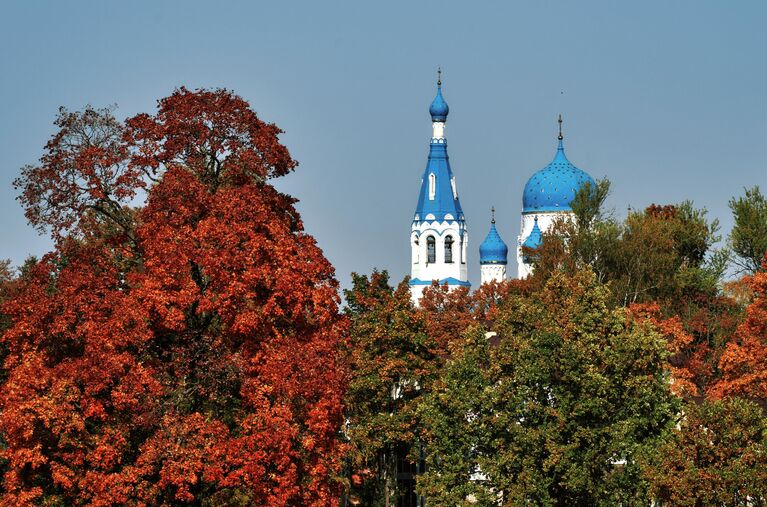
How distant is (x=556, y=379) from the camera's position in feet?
177

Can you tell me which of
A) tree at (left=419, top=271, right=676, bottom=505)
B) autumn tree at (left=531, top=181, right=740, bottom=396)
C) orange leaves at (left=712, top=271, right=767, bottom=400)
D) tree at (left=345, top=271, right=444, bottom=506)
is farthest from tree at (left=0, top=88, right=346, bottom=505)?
autumn tree at (left=531, top=181, right=740, bottom=396)

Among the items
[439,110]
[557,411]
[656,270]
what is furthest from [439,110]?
[557,411]

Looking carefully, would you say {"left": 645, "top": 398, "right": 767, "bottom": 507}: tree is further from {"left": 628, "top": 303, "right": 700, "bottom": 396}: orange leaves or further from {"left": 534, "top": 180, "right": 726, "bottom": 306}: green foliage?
{"left": 534, "top": 180, "right": 726, "bottom": 306}: green foliage

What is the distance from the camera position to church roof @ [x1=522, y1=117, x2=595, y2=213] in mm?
148375

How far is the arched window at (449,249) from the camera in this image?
512ft

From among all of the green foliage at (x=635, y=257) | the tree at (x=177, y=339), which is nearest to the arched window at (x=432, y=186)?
the green foliage at (x=635, y=257)

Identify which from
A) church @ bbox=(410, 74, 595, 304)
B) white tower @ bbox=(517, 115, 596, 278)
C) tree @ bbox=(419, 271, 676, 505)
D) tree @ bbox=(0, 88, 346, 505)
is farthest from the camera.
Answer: church @ bbox=(410, 74, 595, 304)

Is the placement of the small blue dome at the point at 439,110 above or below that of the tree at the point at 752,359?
above

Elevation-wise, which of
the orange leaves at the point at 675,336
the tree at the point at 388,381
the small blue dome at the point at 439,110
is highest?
A: the small blue dome at the point at 439,110

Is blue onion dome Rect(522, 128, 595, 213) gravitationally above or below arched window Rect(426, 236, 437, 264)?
above

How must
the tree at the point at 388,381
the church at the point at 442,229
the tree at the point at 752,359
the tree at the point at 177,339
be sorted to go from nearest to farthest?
the tree at the point at 177,339 → the tree at the point at 388,381 → the tree at the point at 752,359 → the church at the point at 442,229

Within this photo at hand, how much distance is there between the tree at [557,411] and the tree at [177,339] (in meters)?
6.40

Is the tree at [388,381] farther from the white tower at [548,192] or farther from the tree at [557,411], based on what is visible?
the white tower at [548,192]

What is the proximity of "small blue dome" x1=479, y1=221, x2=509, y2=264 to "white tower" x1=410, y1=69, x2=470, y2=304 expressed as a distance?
2130 mm
